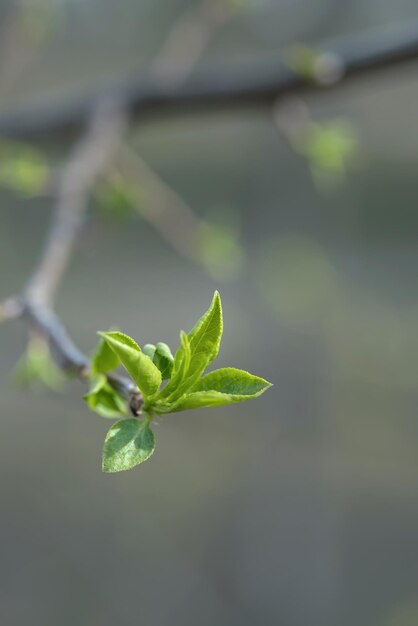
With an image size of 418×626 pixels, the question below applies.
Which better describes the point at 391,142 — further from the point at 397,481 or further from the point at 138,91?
the point at 138,91

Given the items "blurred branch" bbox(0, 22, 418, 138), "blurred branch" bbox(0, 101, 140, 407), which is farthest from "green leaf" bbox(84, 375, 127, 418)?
"blurred branch" bbox(0, 22, 418, 138)

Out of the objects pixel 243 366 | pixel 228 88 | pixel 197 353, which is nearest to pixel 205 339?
pixel 197 353

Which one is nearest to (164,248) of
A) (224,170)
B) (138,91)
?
(224,170)

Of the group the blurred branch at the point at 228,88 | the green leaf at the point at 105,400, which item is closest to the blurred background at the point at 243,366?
the blurred branch at the point at 228,88

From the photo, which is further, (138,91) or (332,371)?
(332,371)

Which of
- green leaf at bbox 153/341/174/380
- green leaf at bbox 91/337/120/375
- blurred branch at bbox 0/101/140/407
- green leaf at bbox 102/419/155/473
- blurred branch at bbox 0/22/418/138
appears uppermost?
blurred branch at bbox 0/22/418/138

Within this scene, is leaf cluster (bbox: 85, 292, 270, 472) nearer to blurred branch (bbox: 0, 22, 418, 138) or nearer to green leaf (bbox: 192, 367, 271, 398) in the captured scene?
green leaf (bbox: 192, 367, 271, 398)

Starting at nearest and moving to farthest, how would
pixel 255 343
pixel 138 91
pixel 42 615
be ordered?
pixel 138 91
pixel 42 615
pixel 255 343
